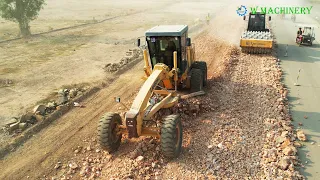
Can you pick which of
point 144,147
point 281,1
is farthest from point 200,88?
point 281,1

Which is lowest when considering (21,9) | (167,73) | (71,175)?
(71,175)

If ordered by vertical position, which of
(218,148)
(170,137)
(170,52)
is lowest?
(218,148)

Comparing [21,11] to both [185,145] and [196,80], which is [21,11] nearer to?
[196,80]

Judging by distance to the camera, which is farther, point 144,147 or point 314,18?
point 314,18

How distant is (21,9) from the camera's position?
2733 cm

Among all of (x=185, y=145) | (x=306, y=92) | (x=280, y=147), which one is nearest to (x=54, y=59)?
(x=185, y=145)

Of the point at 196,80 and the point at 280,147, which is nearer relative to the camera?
the point at 280,147

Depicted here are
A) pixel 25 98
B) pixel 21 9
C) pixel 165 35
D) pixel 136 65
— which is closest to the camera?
pixel 165 35

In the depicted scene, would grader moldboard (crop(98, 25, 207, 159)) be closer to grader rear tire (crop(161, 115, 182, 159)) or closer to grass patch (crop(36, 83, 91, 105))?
grader rear tire (crop(161, 115, 182, 159))

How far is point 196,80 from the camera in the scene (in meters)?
11.5

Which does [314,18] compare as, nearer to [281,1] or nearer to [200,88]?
[281,1]

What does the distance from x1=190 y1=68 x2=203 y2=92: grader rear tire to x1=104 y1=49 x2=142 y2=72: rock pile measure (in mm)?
6143

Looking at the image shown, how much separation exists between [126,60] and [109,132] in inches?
408

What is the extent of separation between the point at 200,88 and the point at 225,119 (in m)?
1.92
